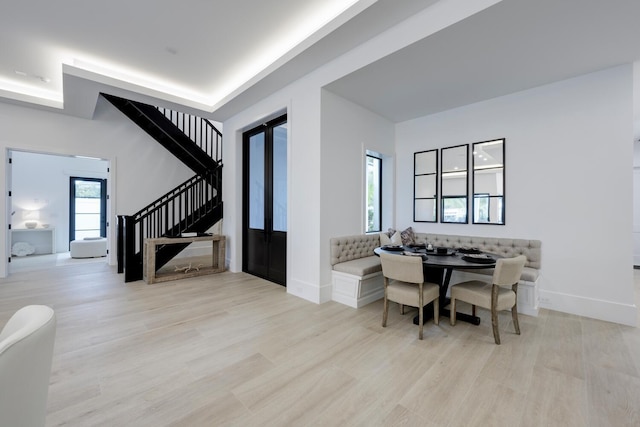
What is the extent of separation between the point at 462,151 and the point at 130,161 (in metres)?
7.25

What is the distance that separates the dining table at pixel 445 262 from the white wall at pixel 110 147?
6.16 m

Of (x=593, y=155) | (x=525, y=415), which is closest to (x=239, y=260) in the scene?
(x=525, y=415)

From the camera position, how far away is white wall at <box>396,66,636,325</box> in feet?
10.5

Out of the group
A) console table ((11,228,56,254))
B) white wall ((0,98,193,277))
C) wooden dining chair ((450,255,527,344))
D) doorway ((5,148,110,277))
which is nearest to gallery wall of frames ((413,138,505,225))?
wooden dining chair ((450,255,527,344))

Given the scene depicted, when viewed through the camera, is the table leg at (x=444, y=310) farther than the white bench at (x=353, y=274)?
No

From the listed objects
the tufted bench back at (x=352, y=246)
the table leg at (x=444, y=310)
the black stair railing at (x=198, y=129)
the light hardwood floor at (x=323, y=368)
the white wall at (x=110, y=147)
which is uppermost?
the black stair railing at (x=198, y=129)

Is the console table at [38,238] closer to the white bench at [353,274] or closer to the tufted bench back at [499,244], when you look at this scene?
the white bench at [353,274]

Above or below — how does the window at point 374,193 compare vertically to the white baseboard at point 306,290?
above

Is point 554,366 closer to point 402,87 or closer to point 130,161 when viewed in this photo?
point 402,87

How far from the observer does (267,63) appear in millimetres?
4082

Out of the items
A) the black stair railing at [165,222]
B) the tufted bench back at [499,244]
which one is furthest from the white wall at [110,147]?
the tufted bench back at [499,244]

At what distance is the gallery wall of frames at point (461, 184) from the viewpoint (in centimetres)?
413

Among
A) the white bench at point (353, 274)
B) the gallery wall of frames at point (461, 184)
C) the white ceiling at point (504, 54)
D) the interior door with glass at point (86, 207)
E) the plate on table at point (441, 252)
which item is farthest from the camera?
the interior door with glass at point (86, 207)

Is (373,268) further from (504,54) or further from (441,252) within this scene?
(504,54)
